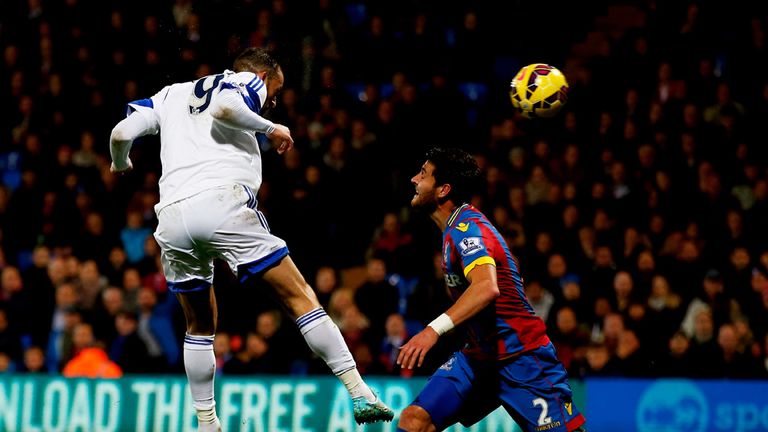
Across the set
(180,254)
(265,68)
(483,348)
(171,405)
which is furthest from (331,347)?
(171,405)

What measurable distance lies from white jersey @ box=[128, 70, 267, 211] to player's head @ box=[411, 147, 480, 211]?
974 millimetres

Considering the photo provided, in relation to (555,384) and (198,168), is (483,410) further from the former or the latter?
(198,168)

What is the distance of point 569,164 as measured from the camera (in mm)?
13875

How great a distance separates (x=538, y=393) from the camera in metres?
6.54

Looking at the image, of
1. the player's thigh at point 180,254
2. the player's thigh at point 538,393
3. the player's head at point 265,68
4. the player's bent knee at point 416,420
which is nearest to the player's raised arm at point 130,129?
the player's thigh at point 180,254

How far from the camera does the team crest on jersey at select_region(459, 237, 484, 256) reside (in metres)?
6.42

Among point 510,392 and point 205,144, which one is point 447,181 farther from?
point 205,144

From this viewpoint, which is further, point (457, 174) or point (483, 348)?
point (457, 174)

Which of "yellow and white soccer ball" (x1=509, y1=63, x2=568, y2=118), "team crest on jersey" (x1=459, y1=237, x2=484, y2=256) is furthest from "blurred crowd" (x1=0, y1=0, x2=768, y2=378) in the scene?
"team crest on jersey" (x1=459, y1=237, x2=484, y2=256)

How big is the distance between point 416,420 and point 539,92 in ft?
10.1

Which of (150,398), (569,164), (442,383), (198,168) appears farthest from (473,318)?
(569,164)

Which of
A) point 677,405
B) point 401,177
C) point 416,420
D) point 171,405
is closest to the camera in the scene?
point 416,420

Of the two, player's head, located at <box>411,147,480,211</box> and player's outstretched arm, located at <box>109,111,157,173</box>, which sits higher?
player's outstretched arm, located at <box>109,111,157,173</box>

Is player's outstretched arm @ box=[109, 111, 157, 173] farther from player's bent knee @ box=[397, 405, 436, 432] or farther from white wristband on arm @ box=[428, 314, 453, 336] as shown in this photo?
player's bent knee @ box=[397, 405, 436, 432]
